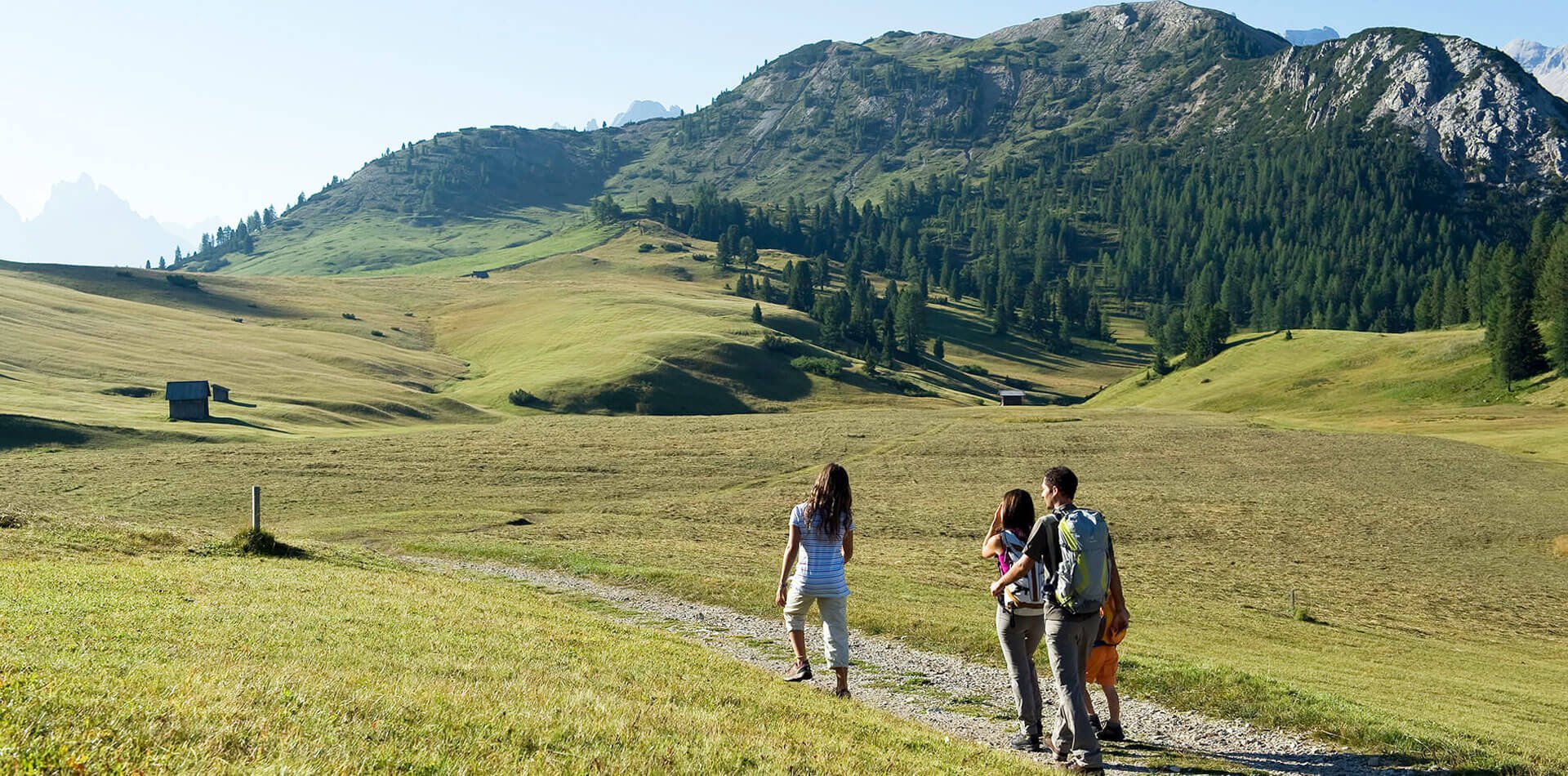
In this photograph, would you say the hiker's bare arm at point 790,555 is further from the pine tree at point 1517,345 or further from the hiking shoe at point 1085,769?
the pine tree at point 1517,345

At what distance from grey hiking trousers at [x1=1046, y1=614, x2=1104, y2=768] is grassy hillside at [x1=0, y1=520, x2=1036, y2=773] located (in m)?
1.02

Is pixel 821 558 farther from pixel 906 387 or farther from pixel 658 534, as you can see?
pixel 906 387

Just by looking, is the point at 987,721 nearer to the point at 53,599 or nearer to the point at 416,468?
the point at 53,599

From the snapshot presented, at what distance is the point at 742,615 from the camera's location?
2542 centimetres

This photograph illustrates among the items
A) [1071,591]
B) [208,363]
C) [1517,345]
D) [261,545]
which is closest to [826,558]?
[1071,591]

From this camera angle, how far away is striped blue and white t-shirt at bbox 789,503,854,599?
15516mm

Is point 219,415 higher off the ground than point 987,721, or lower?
lower

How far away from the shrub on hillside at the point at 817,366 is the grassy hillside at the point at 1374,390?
46857 millimetres

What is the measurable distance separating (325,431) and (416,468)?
89.8 feet

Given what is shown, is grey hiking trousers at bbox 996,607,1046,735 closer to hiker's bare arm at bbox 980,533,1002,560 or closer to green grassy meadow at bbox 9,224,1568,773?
hiker's bare arm at bbox 980,533,1002,560

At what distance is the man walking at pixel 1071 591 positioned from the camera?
12.7 metres

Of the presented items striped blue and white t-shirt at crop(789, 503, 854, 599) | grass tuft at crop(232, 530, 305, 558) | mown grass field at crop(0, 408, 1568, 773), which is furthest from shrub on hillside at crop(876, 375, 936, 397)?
striped blue and white t-shirt at crop(789, 503, 854, 599)

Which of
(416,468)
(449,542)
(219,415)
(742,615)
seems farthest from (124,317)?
(742,615)

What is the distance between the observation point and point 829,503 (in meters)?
Answer: 15.3
